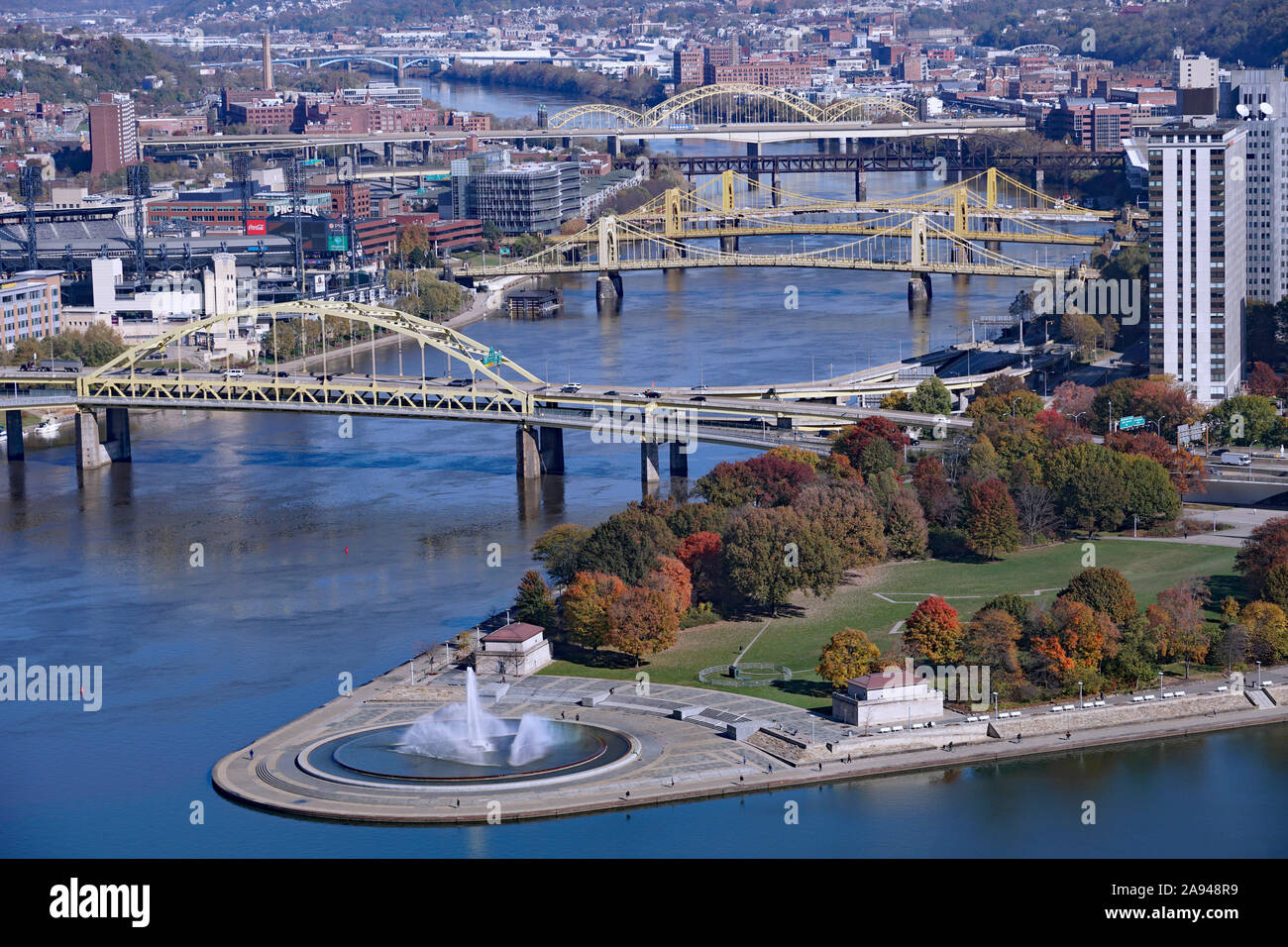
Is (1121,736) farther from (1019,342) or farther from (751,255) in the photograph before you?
(751,255)

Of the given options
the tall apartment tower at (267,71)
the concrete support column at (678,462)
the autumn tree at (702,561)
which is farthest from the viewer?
the tall apartment tower at (267,71)

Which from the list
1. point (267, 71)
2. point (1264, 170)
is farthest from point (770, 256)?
Answer: point (267, 71)

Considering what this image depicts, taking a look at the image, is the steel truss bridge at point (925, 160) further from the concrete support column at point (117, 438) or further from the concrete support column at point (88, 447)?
the concrete support column at point (88, 447)

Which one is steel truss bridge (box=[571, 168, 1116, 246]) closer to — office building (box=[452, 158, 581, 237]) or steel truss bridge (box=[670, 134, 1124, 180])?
office building (box=[452, 158, 581, 237])

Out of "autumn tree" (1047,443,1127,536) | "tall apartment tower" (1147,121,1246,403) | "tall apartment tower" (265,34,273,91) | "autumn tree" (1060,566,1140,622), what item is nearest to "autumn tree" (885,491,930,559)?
"autumn tree" (1047,443,1127,536)

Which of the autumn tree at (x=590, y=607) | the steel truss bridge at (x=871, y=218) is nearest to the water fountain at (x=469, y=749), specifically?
the autumn tree at (x=590, y=607)

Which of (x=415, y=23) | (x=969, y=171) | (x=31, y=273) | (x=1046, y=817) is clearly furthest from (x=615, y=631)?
(x=415, y=23)

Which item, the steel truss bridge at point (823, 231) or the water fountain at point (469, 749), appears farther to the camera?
the steel truss bridge at point (823, 231)
